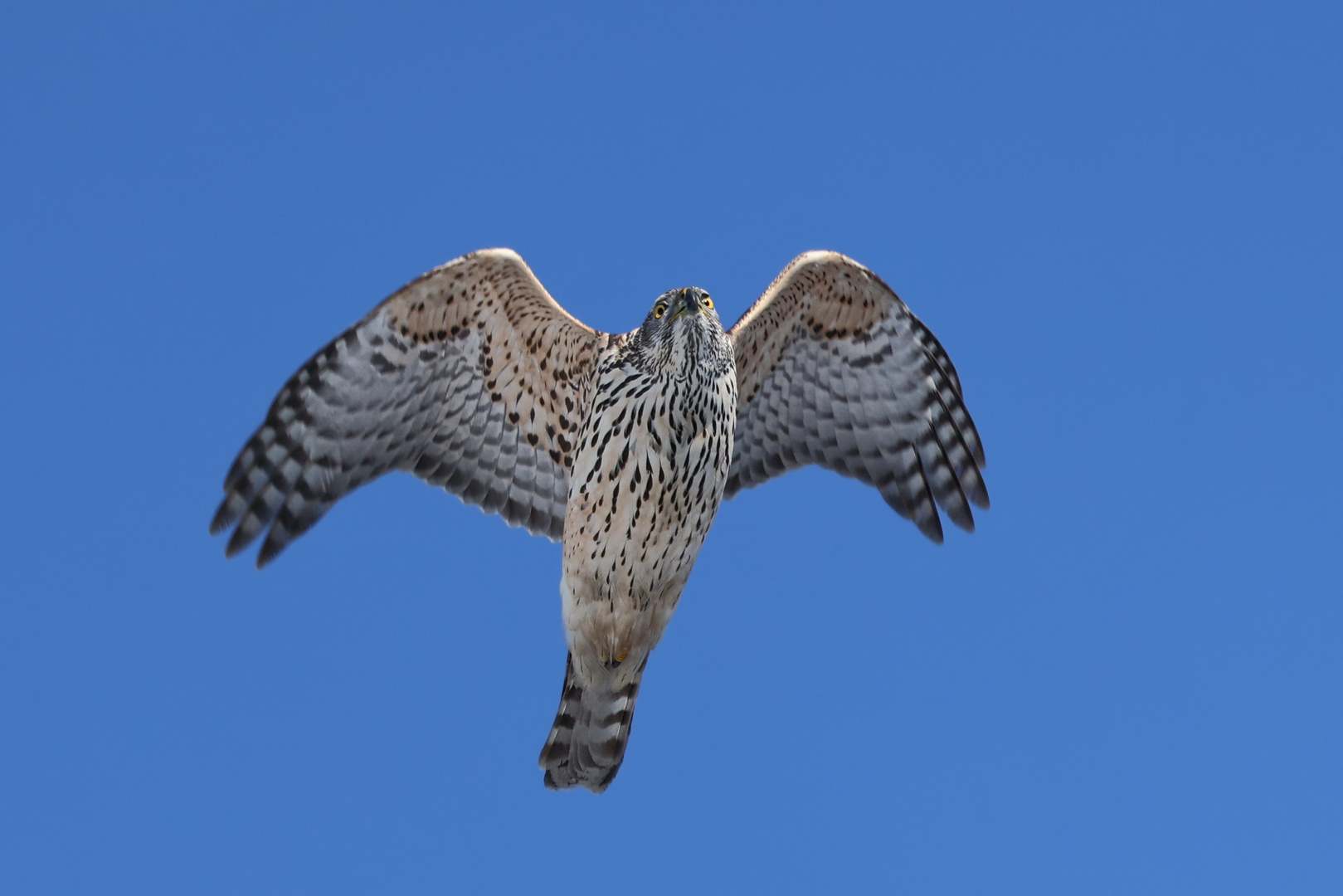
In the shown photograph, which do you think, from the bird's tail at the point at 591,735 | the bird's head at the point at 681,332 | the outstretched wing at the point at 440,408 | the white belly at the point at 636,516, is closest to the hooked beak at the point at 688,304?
the bird's head at the point at 681,332

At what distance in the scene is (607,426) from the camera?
28.1ft

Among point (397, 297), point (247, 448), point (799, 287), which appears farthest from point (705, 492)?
point (247, 448)

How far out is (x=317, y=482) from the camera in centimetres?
900

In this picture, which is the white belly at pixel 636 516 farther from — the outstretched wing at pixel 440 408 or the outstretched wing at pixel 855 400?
the outstretched wing at pixel 855 400

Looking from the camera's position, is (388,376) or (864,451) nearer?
(388,376)

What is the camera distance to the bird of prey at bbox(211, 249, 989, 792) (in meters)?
8.53

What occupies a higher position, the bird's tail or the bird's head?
the bird's head

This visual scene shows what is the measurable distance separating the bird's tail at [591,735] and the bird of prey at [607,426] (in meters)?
0.01

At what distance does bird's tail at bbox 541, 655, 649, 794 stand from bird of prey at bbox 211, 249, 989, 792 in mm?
11

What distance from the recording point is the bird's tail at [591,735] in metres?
9.10

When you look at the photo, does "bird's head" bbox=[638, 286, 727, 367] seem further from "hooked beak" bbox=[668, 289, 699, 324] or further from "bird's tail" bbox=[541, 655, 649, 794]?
"bird's tail" bbox=[541, 655, 649, 794]

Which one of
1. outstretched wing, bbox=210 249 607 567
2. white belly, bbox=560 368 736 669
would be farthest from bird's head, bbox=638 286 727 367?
outstretched wing, bbox=210 249 607 567

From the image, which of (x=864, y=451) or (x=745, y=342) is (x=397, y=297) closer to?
(x=745, y=342)

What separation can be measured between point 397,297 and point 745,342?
6.97 feet
